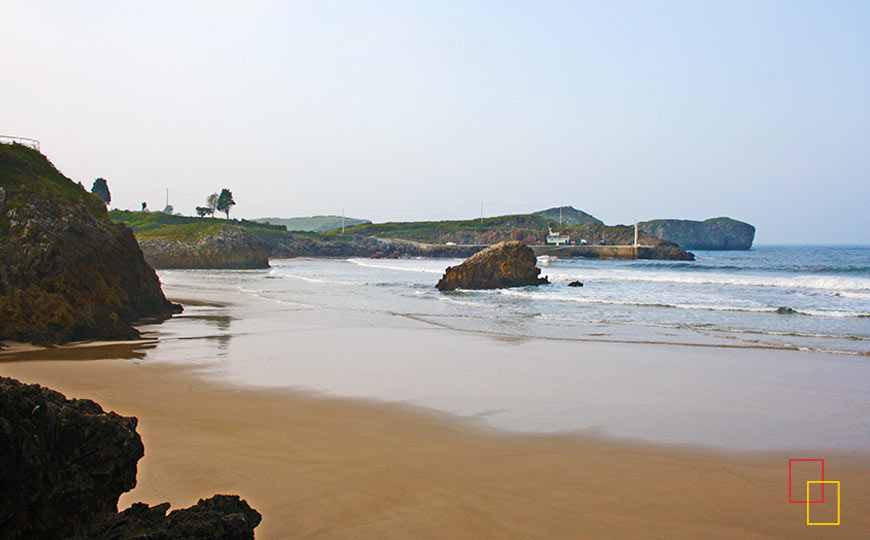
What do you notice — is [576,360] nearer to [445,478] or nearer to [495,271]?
[445,478]

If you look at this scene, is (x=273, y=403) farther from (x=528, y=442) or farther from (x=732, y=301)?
(x=732, y=301)

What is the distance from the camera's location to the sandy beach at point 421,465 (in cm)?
410

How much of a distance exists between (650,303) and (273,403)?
17055mm

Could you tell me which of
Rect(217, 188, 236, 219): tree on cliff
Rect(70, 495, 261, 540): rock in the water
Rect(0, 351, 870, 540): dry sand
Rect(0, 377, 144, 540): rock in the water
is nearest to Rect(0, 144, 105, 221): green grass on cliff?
Rect(0, 351, 870, 540): dry sand

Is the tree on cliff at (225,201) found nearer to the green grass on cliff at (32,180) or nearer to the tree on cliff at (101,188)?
the tree on cliff at (101,188)

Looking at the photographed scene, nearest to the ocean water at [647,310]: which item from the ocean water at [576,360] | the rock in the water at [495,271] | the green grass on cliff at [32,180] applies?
the ocean water at [576,360]

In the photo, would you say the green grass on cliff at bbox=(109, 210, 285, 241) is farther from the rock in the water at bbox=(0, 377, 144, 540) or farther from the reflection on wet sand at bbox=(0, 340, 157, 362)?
the rock in the water at bbox=(0, 377, 144, 540)

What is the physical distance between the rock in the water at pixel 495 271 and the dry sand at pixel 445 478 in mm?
21798

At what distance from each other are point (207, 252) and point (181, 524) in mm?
54190

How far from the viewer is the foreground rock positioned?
9.46 feet

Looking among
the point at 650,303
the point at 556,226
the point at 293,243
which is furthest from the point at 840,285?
the point at 556,226

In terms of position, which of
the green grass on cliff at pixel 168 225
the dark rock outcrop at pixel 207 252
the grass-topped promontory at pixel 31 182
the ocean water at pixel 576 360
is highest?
the green grass on cliff at pixel 168 225

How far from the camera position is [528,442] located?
234 inches

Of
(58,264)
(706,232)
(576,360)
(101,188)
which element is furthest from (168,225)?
(706,232)
